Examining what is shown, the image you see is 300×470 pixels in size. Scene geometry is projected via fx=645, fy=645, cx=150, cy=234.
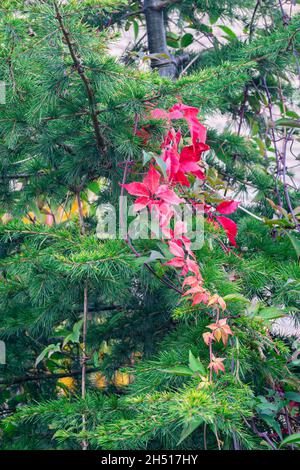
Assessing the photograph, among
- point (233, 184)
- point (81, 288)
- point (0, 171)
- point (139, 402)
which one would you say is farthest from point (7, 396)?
point (233, 184)

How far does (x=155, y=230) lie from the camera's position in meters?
1.03

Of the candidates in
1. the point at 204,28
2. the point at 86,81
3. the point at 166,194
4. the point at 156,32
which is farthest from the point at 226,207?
the point at 204,28

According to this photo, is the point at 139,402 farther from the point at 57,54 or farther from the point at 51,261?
the point at 57,54

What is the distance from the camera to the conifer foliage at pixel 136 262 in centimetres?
96

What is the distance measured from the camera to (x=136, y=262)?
3.30 ft

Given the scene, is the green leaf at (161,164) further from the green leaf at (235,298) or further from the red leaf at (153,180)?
the green leaf at (235,298)

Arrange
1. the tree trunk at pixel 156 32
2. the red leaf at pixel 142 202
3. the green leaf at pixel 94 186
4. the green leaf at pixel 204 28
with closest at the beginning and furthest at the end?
the red leaf at pixel 142 202
the green leaf at pixel 94 186
the tree trunk at pixel 156 32
the green leaf at pixel 204 28

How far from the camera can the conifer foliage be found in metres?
0.96

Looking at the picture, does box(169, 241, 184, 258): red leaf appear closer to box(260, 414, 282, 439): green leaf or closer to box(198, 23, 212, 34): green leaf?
box(260, 414, 282, 439): green leaf

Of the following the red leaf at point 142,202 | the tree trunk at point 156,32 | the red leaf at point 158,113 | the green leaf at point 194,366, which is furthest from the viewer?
the tree trunk at point 156,32

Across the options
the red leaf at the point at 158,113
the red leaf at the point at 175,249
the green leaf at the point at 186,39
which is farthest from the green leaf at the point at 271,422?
the green leaf at the point at 186,39

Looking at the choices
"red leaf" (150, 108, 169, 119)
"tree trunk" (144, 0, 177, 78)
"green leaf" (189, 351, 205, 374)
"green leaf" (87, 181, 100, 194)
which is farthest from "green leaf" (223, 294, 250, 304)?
"tree trunk" (144, 0, 177, 78)

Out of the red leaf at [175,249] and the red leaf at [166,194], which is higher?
the red leaf at [166,194]

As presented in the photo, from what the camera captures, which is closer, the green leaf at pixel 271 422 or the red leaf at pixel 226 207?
the green leaf at pixel 271 422
